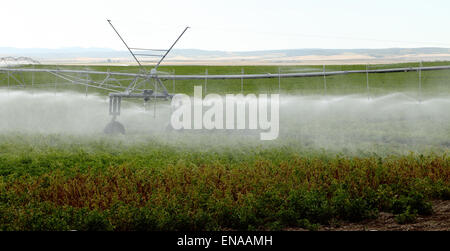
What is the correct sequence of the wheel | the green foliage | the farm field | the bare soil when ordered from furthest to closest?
1. the wheel
2. the farm field
3. the green foliage
4. the bare soil

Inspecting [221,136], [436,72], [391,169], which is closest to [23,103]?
[221,136]

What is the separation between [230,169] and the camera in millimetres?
15484

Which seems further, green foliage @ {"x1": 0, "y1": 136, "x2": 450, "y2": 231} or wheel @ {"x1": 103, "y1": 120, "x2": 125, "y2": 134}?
wheel @ {"x1": 103, "y1": 120, "x2": 125, "y2": 134}

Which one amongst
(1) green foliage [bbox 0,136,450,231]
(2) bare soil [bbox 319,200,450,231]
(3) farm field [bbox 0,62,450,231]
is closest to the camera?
(2) bare soil [bbox 319,200,450,231]

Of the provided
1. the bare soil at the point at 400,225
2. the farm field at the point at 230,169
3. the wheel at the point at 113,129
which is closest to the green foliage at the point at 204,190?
the farm field at the point at 230,169

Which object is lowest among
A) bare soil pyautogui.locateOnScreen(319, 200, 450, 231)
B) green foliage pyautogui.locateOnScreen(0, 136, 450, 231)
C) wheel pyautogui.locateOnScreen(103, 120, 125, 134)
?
bare soil pyautogui.locateOnScreen(319, 200, 450, 231)

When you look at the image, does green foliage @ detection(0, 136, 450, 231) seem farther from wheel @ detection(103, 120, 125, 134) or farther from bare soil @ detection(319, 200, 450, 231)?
wheel @ detection(103, 120, 125, 134)

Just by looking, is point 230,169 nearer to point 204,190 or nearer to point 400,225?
point 204,190

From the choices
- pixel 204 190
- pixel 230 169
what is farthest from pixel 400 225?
pixel 230 169

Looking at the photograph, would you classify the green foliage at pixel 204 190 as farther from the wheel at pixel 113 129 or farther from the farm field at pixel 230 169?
the wheel at pixel 113 129

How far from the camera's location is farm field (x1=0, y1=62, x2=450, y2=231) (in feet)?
32.7

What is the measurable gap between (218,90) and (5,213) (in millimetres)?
34471

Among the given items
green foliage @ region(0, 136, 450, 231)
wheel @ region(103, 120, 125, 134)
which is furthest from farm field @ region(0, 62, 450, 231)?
wheel @ region(103, 120, 125, 134)

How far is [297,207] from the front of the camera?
34.0ft
